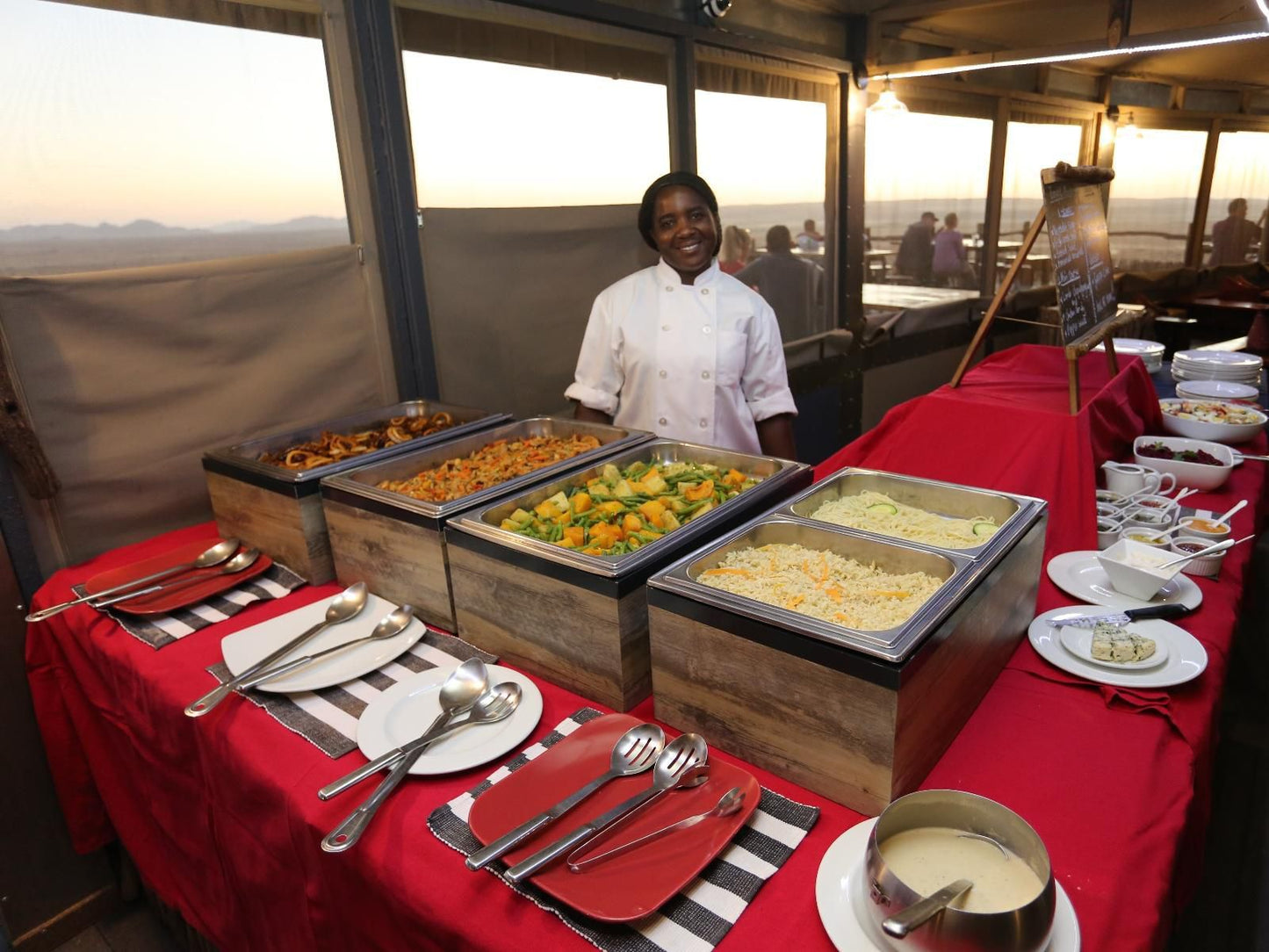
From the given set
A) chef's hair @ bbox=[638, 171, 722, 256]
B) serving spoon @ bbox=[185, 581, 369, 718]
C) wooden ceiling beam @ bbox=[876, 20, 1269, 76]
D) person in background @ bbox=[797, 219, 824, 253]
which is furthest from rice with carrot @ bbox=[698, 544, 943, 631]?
wooden ceiling beam @ bbox=[876, 20, 1269, 76]

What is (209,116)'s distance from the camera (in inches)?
84.2

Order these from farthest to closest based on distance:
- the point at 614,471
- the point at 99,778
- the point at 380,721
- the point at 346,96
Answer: the point at 346,96 < the point at 99,778 < the point at 614,471 < the point at 380,721

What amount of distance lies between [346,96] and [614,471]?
1.64m

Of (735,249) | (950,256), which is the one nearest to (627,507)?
(735,249)

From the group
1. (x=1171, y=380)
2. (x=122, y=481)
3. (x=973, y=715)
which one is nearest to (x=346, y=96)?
(x=122, y=481)

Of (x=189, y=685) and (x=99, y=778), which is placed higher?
(x=189, y=685)

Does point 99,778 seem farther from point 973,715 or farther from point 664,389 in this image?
point 973,715

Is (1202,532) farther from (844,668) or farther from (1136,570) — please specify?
(844,668)

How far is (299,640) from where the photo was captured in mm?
1460

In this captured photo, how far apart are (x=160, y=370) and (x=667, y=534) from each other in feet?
5.31

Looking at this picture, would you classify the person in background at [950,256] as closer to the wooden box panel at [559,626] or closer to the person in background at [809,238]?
the person in background at [809,238]

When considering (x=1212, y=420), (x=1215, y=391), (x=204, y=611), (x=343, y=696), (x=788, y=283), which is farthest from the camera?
(x=788, y=283)

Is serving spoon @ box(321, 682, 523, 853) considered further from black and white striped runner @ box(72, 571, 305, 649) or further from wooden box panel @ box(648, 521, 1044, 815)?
black and white striped runner @ box(72, 571, 305, 649)

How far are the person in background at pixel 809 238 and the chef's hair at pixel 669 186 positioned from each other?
2.17 metres
